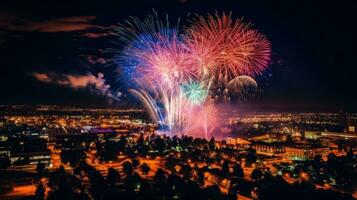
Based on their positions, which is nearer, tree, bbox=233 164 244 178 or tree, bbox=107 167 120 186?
tree, bbox=107 167 120 186

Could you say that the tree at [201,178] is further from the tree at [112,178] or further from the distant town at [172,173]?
the tree at [112,178]

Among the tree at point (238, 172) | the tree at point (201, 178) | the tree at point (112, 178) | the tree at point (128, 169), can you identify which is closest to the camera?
the tree at point (112, 178)

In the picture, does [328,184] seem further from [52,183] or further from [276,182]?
[52,183]

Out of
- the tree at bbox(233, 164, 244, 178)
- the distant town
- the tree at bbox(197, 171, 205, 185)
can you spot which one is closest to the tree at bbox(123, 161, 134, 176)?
the distant town

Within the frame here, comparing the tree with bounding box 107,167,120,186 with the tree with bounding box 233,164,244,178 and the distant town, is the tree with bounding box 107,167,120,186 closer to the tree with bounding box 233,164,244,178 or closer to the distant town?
the distant town

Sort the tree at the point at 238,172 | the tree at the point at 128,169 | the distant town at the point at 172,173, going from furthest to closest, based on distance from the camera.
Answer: the tree at the point at 128,169
the tree at the point at 238,172
the distant town at the point at 172,173

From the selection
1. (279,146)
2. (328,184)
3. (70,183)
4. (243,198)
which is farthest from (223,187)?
(279,146)

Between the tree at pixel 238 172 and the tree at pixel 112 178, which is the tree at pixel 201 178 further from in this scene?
the tree at pixel 112 178

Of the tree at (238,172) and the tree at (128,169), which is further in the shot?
the tree at (128,169)

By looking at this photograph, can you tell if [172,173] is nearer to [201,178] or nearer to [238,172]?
[201,178]

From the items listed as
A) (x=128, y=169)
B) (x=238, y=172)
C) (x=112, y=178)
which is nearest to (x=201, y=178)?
(x=238, y=172)

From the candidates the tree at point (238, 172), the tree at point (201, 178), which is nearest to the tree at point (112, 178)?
the tree at point (201, 178)
